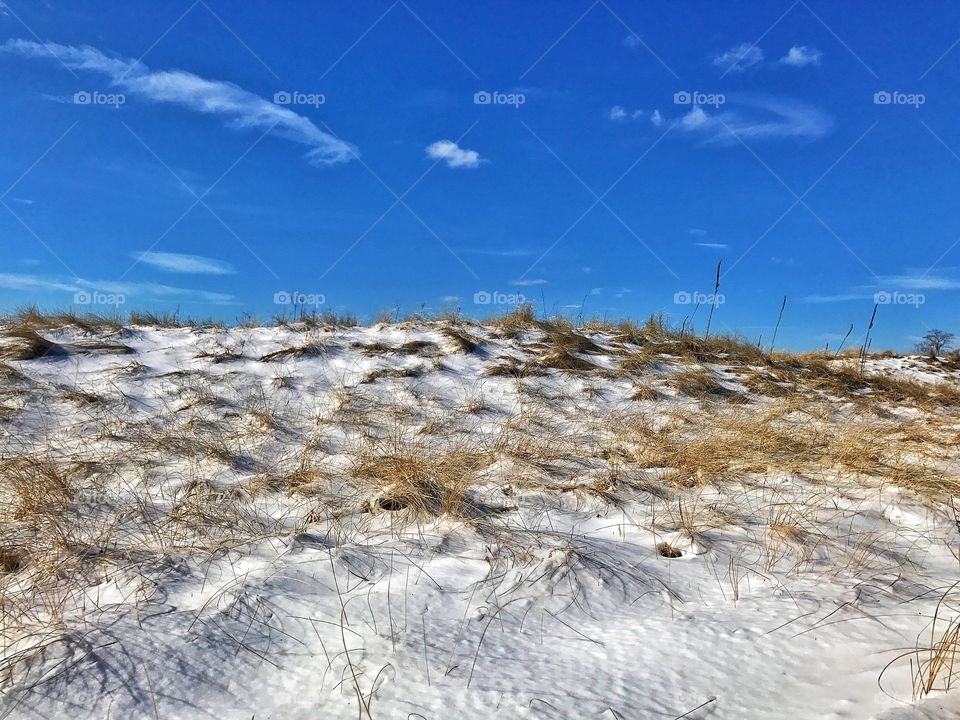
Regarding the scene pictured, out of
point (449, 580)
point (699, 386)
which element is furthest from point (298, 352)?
point (449, 580)

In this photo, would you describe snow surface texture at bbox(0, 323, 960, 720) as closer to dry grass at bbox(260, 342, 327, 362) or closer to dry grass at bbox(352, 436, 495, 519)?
dry grass at bbox(352, 436, 495, 519)

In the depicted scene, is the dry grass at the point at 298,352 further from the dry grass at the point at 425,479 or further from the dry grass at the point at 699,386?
the dry grass at the point at 699,386

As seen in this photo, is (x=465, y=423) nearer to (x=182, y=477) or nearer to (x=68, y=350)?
(x=182, y=477)

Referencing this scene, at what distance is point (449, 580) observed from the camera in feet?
7.59

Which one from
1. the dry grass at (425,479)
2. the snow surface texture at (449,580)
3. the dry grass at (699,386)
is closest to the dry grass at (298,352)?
Result: the snow surface texture at (449,580)

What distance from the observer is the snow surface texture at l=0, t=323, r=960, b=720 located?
1672mm

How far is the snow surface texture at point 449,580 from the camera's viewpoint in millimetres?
1672

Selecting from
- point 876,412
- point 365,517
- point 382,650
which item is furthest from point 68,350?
point 876,412

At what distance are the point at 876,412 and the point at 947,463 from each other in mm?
3391

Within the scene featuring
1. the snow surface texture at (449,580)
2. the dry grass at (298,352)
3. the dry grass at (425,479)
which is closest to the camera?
the snow surface texture at (449,580)

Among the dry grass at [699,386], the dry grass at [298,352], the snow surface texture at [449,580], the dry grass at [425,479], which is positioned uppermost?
the dry grass at [298,352]

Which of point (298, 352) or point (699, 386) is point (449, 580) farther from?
point (699, 386)

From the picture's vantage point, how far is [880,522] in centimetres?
312

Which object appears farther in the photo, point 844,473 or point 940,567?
point 844,473
